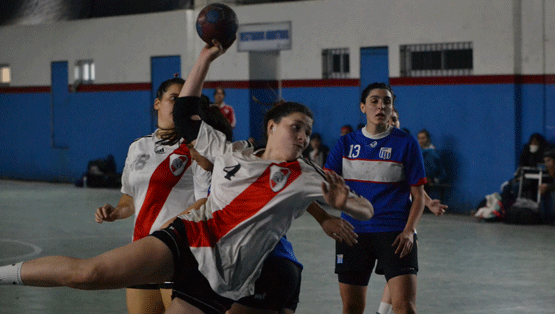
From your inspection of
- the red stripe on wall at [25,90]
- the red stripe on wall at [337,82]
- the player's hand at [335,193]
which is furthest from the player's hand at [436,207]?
the red stripe on wall at [25,90]

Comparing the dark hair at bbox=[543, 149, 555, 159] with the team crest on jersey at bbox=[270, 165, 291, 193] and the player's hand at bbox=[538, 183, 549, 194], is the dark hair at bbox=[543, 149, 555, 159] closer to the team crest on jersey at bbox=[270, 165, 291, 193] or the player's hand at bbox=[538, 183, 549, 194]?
the player's hand at bbox=[538, 183, 549, 194]

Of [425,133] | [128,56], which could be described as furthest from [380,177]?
[128,56]

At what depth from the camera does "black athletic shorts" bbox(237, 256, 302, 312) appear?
14.4 ft

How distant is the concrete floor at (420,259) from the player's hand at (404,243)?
2.13 metres

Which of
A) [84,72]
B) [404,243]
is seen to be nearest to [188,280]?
[404,243]

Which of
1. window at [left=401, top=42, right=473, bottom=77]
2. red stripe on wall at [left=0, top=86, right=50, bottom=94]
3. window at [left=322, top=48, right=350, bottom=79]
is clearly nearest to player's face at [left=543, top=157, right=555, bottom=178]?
window at [left=401, top=42, right=473, bottom=77]

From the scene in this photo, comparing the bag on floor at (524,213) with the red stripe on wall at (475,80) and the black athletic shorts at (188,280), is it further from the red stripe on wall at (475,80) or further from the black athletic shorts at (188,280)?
the black athletic shorts at (188,280)

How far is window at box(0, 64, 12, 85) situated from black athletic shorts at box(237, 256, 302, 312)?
21.4 metres

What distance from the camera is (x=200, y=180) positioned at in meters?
5.24

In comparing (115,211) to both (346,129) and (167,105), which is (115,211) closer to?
(167,105)

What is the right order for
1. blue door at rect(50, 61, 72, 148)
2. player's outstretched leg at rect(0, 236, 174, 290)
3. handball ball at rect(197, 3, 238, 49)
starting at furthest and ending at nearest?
blue door at rect(50, 61, 72, 148), handball ball at rect(197, 3, 238, 49), player's outstretched leg at rect(0, 236, 174, 290)

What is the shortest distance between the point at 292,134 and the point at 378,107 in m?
1.71

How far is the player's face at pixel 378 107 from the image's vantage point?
6.02 metres

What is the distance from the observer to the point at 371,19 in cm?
1652
